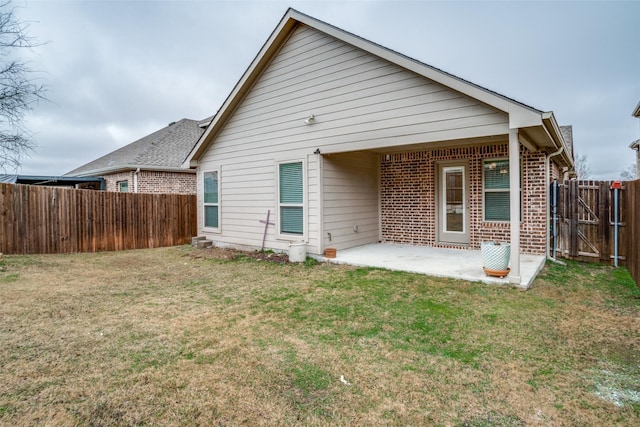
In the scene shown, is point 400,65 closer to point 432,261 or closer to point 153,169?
point 432,261

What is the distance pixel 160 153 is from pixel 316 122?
32.4 feet

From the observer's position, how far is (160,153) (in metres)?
14.8

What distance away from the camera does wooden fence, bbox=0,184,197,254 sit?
8.81 m

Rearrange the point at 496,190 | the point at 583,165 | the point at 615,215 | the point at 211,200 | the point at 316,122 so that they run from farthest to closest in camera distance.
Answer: the point at 583,165
the point at 211,200
the point at 496,190
the point at 316,122
the point at 615,215

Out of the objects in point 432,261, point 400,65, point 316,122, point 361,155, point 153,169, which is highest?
point 400,65

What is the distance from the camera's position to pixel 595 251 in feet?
24.3

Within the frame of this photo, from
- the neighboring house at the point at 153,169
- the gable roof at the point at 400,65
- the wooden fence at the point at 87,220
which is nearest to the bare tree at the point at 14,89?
the wooden fence at the point at 87,220

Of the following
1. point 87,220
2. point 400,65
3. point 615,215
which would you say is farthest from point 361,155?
point 87,220

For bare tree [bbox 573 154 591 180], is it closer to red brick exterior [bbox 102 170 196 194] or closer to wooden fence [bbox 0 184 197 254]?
red brick exterior [bbox 102 170 196 194]

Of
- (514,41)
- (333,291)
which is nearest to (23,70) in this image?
(333,291)

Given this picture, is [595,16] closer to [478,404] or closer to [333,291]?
[333,291]

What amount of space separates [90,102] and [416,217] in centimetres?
1588

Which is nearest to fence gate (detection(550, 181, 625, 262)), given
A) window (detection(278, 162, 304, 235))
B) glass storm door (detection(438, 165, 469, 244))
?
glass storm door (detection(438, 165, 469, 244))

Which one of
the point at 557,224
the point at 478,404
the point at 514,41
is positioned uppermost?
the point at 514,41
